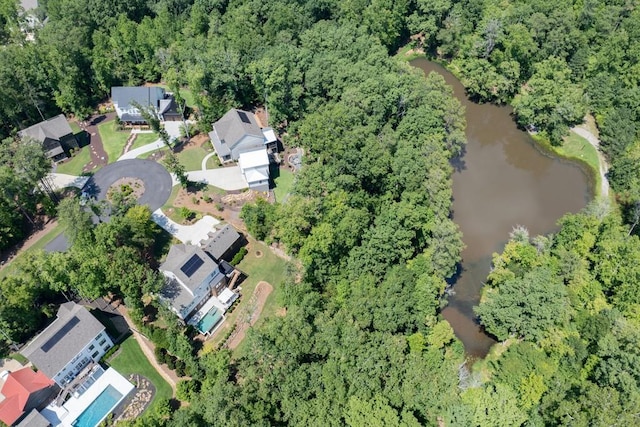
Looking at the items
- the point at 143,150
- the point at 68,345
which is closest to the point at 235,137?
the point at 143,150

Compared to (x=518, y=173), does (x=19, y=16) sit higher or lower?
higher

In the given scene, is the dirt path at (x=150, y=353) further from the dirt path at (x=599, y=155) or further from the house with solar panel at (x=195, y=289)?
the dirt path at (x=599, y=155)

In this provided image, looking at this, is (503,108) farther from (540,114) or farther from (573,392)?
(573,392)

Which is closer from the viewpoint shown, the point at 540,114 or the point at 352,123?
the point at 352,123

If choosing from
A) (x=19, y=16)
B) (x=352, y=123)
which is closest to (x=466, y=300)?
(x=352, y=123)

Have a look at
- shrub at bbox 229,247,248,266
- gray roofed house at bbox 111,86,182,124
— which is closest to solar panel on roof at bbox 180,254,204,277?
shrub at bbox 229,247,248,266

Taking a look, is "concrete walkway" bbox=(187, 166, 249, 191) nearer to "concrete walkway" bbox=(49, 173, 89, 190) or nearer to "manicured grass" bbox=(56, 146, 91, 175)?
"concrete walkway" bbox=(49, 173, 89, 190)

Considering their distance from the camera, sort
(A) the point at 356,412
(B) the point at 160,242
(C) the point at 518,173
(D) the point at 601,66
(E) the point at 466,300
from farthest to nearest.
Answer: (D) the point at 601,66
(C) the point at 518,173
(B) the point at 160,242
(E) the point at 466,300
(A) the point at 356,412

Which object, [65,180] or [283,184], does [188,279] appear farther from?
[65,180]
